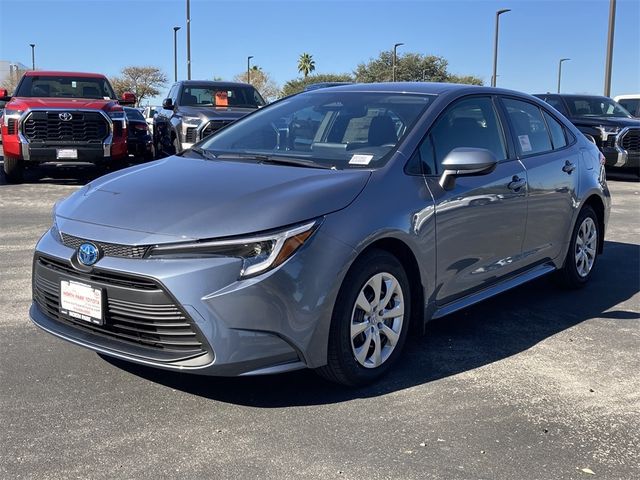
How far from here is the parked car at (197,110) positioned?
37.9 feet

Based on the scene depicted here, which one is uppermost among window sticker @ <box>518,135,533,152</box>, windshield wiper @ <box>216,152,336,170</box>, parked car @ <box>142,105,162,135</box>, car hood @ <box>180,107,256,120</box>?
parked car @ <box>142,105,162,135</box>

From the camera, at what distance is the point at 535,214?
15.8 ft

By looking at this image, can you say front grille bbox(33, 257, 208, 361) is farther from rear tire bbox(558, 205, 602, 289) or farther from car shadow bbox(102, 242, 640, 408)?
rear tire bbox(558, 205, 602, 289)

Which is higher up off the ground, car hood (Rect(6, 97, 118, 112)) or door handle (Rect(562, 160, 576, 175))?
car hood (Rect(6, 97, 118, 112))

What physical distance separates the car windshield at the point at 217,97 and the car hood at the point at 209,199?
917cm

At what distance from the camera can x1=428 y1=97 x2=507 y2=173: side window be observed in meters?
4.05

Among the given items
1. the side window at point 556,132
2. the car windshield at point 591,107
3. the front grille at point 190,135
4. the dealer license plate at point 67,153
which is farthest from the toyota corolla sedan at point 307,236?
the car windshield at point 591,107

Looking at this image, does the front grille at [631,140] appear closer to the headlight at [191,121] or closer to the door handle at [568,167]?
the headlight at [191,121]

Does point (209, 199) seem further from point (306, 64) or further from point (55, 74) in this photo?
point (306, 64)

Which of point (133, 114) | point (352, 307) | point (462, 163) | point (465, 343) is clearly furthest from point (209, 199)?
point (133, 114)

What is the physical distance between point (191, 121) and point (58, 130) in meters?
2.14

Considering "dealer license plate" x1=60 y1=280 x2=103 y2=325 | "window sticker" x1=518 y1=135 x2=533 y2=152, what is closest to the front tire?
"dealer license plate" x1=60 y1=280 x2=103 y2=325

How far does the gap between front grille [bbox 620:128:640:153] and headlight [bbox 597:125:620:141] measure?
0.20 metres

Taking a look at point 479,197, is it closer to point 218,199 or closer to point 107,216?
point 218,199
